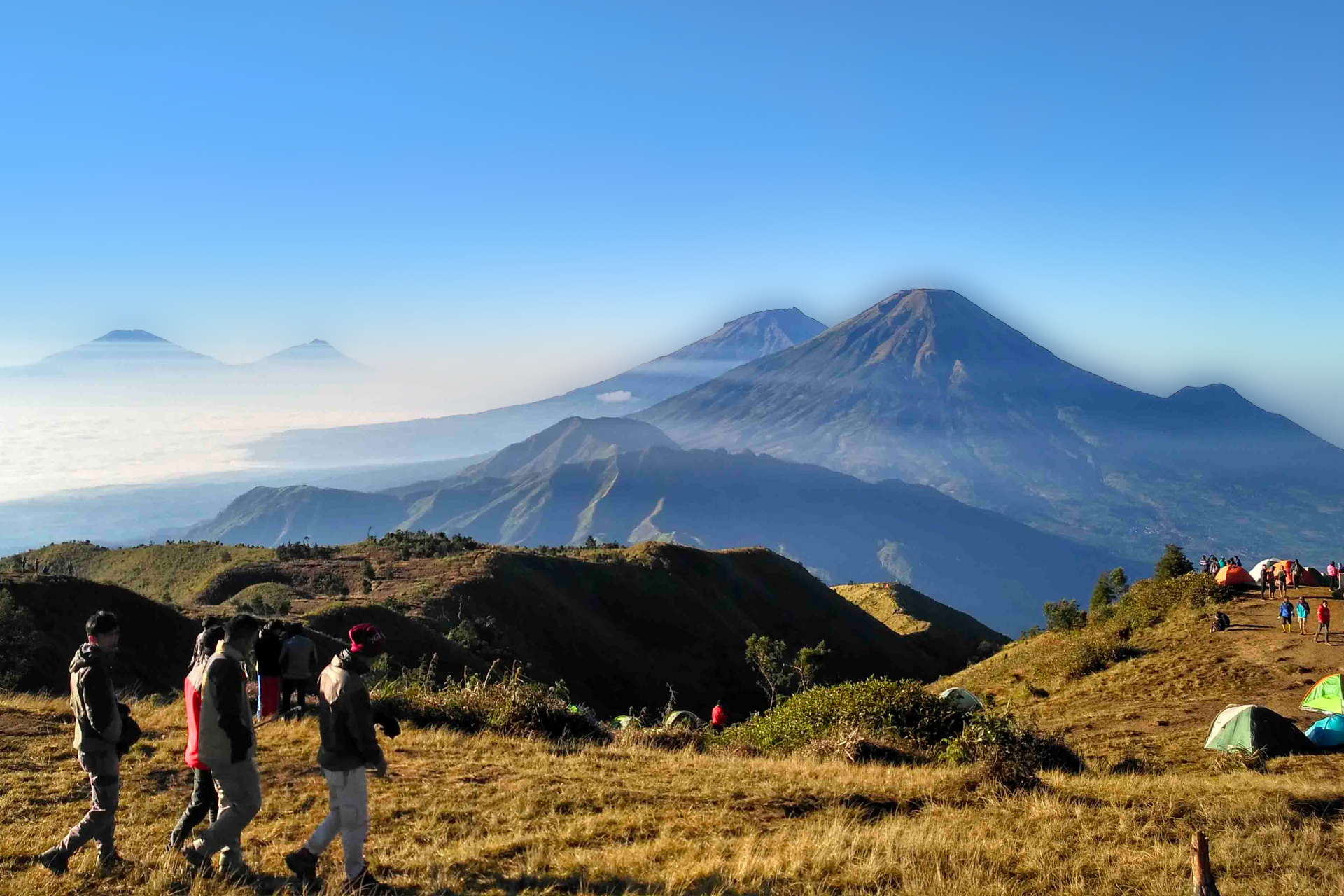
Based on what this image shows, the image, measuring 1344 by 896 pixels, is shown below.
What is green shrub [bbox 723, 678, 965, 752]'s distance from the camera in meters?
12.5

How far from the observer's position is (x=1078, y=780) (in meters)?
9.86

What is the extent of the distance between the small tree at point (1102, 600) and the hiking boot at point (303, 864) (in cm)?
3186

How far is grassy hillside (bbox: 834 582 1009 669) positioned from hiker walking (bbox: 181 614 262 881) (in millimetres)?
47469

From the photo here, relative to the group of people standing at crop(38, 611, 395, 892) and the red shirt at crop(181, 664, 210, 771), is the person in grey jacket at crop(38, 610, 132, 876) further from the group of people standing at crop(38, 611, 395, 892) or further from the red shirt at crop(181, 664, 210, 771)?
the red shirt at crop(181, 664, 210, 771)

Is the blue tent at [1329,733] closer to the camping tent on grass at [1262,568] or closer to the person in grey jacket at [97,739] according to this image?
the camping tent on grass at [1262,568]

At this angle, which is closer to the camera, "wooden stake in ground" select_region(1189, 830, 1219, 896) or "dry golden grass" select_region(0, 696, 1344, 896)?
"wooden stake in ground" select_region(1189, 830, 1219, 896)

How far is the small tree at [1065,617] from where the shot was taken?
3622 centimetres

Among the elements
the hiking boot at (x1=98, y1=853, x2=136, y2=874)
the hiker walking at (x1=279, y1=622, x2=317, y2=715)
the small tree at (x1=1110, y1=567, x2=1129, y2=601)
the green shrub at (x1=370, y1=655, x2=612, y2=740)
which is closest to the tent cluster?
the green shrub at (x1=370, y1=655, x2=612, y2=740)

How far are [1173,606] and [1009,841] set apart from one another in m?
25.6

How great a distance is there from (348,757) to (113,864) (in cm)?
192

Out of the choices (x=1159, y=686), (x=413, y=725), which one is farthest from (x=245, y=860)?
(x=1159, y=686)

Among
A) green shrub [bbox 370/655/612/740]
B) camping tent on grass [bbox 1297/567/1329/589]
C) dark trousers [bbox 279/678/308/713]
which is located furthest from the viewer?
camping tent on grass [bbox 1297/567/1329/589]

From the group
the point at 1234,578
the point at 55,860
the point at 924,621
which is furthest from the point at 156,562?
the point at 1234,578

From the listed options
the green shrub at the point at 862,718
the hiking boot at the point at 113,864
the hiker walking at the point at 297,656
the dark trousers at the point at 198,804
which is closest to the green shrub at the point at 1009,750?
the green shrub at the point at 862,718
